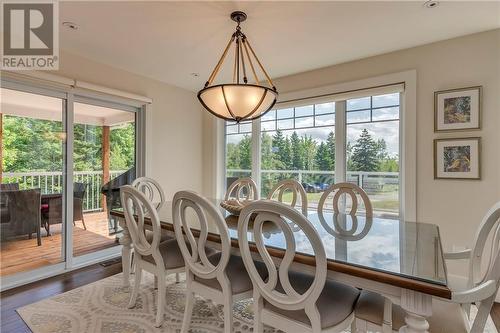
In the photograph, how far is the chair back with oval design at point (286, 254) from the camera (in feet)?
3.75

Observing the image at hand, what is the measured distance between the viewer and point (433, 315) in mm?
1279

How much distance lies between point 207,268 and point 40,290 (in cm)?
208

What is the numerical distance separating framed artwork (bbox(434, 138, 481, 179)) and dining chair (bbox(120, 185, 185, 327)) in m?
2.63

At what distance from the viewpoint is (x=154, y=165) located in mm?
3934

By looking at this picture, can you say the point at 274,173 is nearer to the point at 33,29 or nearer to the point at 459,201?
the point at 459,201

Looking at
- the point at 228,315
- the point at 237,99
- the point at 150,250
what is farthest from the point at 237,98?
the point at 228,315

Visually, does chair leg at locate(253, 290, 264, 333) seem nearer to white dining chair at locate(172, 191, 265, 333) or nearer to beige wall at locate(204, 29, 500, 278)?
white dining chair at locate(172, 191, 265, 333)

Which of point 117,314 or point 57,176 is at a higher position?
point 57,176

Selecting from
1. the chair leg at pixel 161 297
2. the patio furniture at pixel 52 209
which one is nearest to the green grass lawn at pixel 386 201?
the chair leg at pixel 161 297

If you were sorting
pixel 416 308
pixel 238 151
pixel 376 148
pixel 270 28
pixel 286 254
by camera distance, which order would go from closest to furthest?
1. pixel 416 308
2. pixel 286 254
3. pixel 270 28
4. pixel 376 148
5. pixel 238 151

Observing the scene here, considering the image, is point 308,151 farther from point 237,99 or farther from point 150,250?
point 150,250

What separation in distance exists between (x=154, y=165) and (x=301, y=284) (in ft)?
10.0

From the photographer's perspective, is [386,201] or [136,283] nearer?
[136,283]

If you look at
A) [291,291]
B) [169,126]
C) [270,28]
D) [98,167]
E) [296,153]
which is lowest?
[291,291]
